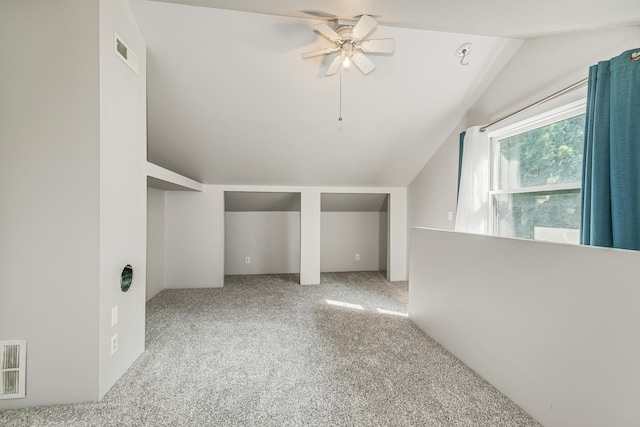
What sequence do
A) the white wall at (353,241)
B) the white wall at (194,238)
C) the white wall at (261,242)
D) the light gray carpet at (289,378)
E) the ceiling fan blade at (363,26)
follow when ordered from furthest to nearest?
the white wall at (353,241), the white wall at (261,242), the white wall at (194,238), the ceiling fan blade at (363,26), the light gray carpet at (289,378)

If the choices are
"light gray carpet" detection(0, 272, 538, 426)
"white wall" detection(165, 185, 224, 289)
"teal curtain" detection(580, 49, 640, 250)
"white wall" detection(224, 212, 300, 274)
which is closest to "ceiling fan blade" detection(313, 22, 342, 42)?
"teal curtain" detection(580, 49, 640, 250)

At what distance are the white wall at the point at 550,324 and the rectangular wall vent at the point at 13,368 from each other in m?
2.72

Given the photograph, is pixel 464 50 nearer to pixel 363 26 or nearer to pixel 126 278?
pixel 363 26

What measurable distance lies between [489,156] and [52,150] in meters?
3.59

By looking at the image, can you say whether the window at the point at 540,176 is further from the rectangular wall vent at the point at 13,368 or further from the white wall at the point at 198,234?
the rectangular wall vent at the point at 13,368

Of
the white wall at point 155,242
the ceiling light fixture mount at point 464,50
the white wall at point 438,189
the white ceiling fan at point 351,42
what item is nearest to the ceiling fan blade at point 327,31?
→ the white ceiling fan at point 351,42

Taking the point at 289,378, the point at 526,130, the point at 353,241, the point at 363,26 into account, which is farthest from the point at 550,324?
the point at 353,241

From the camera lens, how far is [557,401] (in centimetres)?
132

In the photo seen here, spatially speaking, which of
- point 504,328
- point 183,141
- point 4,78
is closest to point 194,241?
point 183,141

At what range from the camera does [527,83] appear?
2.40 meters

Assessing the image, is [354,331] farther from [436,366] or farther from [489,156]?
[489,156]

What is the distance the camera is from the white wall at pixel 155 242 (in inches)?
132

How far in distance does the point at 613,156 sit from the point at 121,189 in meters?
3.01

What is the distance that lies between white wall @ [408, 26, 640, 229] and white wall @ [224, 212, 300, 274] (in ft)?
7.67
